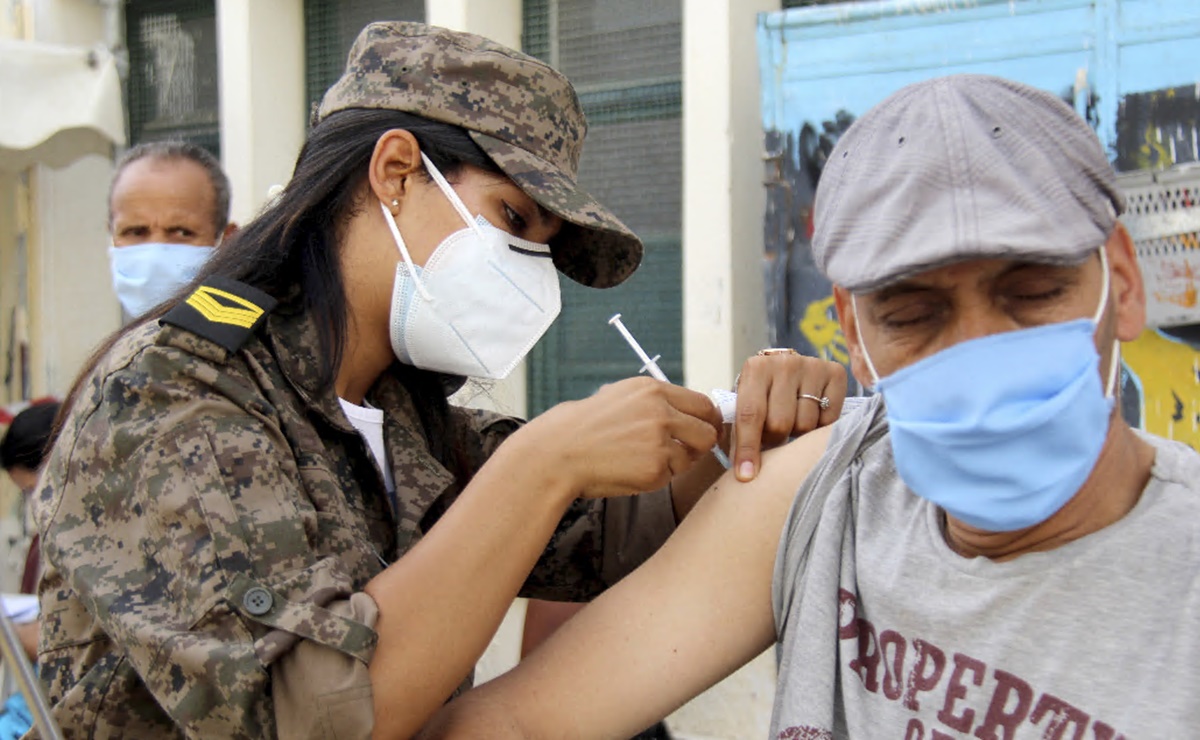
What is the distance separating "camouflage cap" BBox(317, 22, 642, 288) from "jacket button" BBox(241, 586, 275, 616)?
70 cm

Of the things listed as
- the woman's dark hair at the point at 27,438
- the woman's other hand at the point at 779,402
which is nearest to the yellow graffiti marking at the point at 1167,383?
the woman's other hand at the point at 779,402

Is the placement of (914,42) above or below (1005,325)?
above

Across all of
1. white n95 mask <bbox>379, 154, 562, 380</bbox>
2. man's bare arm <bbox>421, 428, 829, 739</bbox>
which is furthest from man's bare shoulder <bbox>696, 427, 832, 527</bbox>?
white n95 mask <bbox>379, 154, 562, 380</bbox>

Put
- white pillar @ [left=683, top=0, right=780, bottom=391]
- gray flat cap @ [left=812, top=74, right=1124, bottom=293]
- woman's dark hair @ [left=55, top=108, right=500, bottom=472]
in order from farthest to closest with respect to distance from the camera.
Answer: white pillar @ [left=683, top=0, right=780, bottom=391], woman's dark hair @ [left=55, top=108, right=500, bottom=472], gray flat cap @ [left=812, top=74, right=1124, bottom=293]

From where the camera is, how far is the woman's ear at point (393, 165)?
1.71m

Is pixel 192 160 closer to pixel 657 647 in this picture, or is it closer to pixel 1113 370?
pixel 657 647

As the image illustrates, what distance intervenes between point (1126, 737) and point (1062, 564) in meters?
0.19

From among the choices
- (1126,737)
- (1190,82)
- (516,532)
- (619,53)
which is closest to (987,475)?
(1126,737)

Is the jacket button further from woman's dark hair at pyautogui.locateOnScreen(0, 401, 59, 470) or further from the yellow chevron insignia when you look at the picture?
woman's dark hair at pyautogui.locateOnScreen(0, 401, 59, 470)

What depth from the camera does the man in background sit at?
113 inches

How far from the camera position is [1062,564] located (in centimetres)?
121

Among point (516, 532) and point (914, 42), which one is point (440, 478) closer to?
point (516, 532)

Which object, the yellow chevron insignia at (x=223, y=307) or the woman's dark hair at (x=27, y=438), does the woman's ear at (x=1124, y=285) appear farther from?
the woman's dark hair at (x=27, y=438)

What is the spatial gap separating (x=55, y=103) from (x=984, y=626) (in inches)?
172
